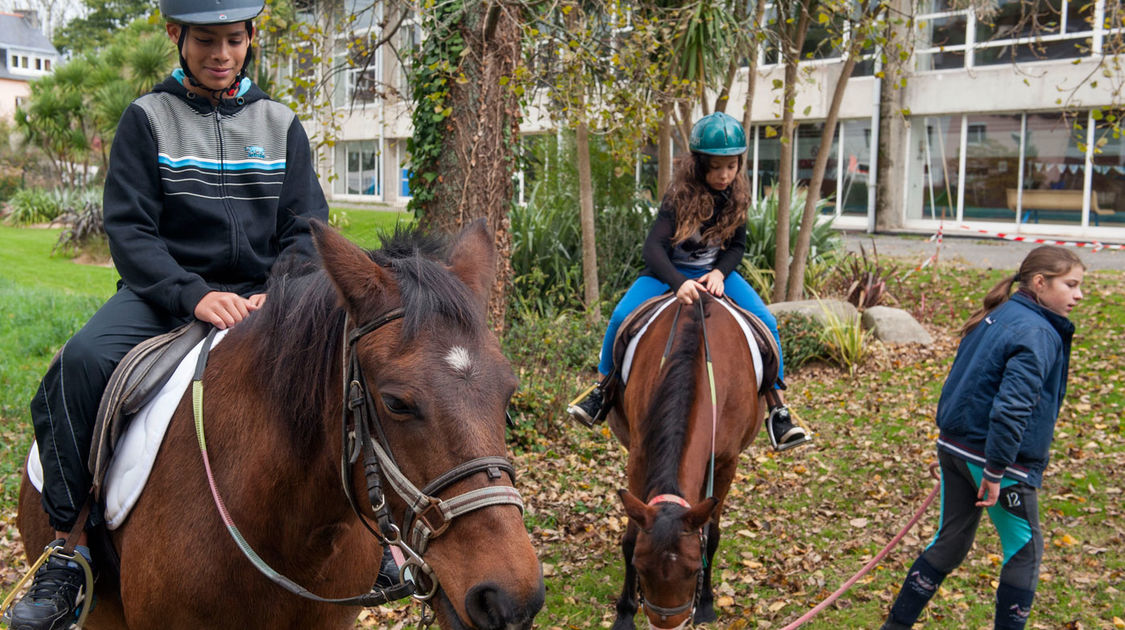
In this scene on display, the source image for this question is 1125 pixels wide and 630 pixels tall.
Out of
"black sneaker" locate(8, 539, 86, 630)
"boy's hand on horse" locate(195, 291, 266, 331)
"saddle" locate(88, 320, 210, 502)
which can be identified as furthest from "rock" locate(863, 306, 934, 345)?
"black sneaker" locate(8, 539, 86, 630)

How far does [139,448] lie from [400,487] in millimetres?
1075

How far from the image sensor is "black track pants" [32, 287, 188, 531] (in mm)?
2604

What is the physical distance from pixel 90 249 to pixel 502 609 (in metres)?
22.1

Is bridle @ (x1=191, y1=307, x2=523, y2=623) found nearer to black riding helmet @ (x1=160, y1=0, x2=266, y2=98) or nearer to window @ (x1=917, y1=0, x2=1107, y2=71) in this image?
black riding helmet @ (x1=160, y1=0, x2=266, y2=98)

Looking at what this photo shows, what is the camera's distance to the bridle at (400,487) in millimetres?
1868

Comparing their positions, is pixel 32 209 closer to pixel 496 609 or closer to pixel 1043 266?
pixel 1043 266

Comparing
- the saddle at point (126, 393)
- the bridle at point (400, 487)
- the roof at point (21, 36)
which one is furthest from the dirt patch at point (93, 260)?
the roof at point (21, 36)

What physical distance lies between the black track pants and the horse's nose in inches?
60.1

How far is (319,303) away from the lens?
2260mm

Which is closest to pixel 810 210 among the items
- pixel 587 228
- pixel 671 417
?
pixel 587 228

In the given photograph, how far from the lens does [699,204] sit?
18.3 ft

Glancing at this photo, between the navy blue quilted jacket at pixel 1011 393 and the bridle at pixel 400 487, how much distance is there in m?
2.98

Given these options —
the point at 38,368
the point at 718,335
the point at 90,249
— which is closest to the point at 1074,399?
the point at 718,335

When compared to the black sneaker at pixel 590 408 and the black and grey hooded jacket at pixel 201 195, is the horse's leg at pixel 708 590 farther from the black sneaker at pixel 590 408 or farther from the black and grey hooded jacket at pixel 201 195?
the black and grey hooded jacket at pixel 201 195
